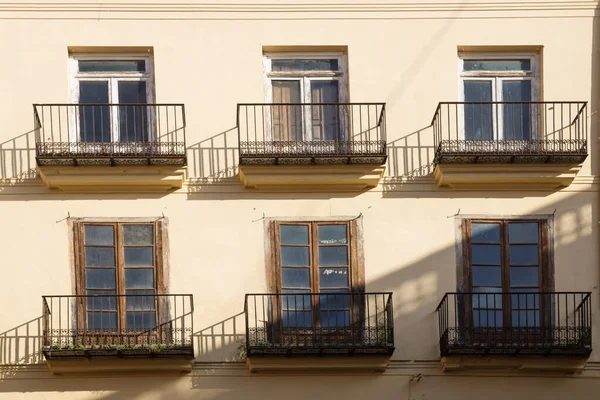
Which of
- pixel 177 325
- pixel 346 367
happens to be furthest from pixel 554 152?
pixel 177 325

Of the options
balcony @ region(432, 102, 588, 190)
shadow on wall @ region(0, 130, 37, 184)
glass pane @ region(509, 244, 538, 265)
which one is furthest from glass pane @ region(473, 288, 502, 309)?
A: shadow on wall @ region(0, 130, 37, 184)

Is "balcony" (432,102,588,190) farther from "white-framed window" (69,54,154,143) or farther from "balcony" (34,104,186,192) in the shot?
"white-framed window" (69,54,154,143)

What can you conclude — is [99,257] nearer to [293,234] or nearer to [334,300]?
[293,234]

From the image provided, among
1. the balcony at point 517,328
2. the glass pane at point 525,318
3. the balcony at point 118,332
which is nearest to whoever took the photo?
the balcony at point 118,332

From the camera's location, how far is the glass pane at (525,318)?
1078 inches

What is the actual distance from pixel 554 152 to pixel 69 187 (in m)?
7.29

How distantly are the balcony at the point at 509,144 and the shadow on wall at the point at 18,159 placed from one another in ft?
20.1

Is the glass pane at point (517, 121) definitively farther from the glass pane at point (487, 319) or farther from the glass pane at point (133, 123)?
the glass pane at point (133, 123)

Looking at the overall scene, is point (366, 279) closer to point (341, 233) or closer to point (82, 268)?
point (341, 233)

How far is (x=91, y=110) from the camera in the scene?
27797 millimetres

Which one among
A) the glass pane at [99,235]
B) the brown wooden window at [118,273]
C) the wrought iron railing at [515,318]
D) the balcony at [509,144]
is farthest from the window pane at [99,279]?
the balcony at [509,144]

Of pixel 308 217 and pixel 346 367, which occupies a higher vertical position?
pixel 308 217

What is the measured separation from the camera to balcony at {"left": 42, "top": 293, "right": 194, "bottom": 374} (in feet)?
87.4

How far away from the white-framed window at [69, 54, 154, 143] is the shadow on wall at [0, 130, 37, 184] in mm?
661
